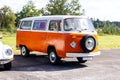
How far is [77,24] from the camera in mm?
13359

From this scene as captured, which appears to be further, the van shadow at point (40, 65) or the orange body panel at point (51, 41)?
the orange body panel at point (51, 41)

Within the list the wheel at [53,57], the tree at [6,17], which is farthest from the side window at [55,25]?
the tree at [6,17]

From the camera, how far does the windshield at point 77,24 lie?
43.2 feet

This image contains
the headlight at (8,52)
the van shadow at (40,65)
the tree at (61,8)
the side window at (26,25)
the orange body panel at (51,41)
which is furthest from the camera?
the tree at (61,8)

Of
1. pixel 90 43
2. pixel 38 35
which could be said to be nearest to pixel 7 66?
pixel 38 35

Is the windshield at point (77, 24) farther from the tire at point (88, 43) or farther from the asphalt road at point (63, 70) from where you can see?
the asphalt road at point (63, 70)

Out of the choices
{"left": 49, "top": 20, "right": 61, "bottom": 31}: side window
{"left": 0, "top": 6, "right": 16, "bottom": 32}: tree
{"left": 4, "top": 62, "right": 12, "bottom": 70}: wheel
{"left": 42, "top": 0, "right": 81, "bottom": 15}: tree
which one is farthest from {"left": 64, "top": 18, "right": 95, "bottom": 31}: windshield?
{"left": 0, "top": 6, "right": 16, "bottom": 32}: tree

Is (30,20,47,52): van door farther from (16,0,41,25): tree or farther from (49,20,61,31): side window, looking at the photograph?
(16,0,41,25): tree

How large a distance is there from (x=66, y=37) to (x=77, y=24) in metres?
0.84

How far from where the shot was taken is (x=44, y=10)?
61.2 meters

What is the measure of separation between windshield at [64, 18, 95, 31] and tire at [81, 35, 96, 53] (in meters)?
0.49

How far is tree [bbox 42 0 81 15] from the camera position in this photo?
193 feet

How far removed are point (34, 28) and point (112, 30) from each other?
4320 cm

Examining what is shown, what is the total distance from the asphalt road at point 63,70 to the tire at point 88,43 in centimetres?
71
